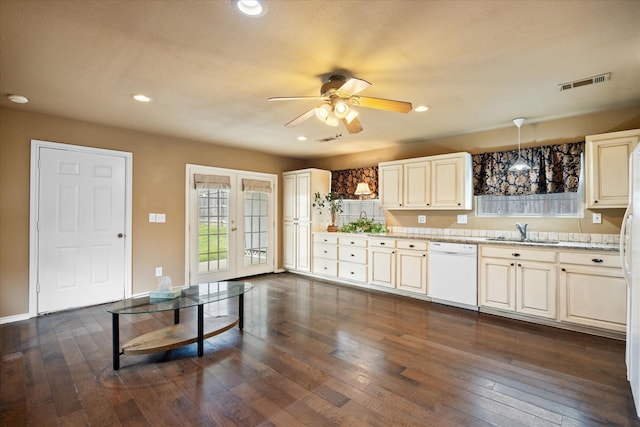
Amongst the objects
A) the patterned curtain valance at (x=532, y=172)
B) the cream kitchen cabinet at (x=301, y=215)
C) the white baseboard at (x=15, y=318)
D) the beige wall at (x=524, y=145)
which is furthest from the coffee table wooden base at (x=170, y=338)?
the patterned curtain valance at (x=532, y=172)

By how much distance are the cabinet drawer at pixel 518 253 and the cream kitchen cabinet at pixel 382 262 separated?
1294 millimetres

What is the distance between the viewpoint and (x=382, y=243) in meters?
4.86

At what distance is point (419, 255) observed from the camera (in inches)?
175

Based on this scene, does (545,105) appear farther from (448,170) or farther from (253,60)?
(253,60)

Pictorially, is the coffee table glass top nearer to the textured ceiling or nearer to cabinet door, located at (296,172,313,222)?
the textured ceiling

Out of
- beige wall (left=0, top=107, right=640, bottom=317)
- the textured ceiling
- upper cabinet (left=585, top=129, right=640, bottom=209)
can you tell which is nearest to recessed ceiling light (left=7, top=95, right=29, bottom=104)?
the textured ceiling

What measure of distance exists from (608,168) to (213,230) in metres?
5.39

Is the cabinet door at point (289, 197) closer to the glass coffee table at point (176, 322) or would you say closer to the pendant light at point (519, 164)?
the glass coffee table at point (176, 322)

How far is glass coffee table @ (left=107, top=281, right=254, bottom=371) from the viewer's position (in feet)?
8.29

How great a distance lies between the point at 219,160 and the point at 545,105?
4690 millimetres

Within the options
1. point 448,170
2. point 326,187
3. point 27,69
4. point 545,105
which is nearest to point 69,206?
point 27,69

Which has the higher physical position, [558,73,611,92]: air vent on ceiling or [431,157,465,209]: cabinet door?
[558,73,611,92]: air vent on ceiling

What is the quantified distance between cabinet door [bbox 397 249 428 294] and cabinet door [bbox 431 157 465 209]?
82cm

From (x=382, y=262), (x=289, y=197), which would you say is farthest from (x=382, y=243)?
(x=289, y=197)
